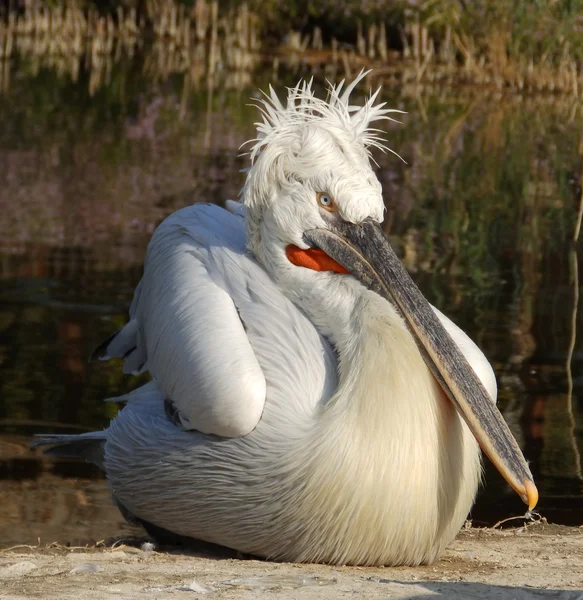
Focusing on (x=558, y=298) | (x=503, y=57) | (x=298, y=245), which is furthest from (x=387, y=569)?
(x=503, y=57)

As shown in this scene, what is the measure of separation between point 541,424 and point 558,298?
6.69 ft

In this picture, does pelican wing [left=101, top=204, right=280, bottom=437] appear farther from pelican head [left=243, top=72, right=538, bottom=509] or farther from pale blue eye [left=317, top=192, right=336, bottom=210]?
pale blue eye [left=317, top=192, right=336, bottom=210]

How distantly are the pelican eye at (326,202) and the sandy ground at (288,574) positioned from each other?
1.03 metres

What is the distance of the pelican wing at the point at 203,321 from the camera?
338cm

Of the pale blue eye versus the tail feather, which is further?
the tail feather

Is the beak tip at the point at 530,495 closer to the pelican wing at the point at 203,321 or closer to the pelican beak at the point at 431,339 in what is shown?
the pelican beak at the point at 431,339

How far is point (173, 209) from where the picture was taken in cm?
812

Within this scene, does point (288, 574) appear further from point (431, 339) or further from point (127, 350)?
point (127, 350)

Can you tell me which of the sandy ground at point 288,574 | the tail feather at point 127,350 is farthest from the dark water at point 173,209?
the sandy ground at point 288,574

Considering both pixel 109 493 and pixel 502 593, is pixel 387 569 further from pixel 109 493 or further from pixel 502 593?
pixel 109 493

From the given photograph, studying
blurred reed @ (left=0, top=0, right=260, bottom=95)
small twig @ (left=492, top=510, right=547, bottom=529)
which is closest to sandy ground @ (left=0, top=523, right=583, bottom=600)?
small twig @ (left=492, top=510, right=547, bottom=529)

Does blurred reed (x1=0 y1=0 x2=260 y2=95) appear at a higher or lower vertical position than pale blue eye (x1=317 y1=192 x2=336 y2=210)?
higher

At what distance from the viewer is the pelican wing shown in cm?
338

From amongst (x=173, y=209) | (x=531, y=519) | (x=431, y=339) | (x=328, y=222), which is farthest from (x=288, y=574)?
(x=173, y=209)
